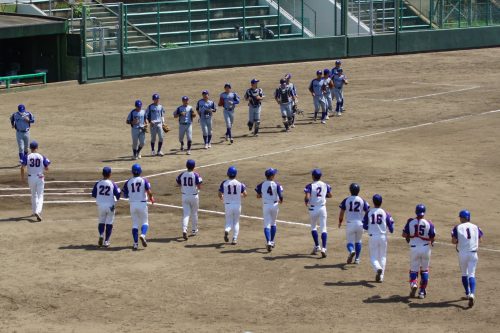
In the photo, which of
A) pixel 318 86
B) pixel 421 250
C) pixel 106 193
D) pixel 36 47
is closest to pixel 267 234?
pixel 106 193

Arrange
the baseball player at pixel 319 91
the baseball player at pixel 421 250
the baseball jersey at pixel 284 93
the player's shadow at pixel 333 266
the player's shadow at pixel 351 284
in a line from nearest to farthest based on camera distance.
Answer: the baseball player at pixel 421 250 → the player's shadow at pixel 351 284 → the player's shadow at pixel 333 266 → the baseball jersey at pixel 284 93 → the baseball player at pixel 319 91

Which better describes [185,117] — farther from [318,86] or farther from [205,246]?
[205,246]

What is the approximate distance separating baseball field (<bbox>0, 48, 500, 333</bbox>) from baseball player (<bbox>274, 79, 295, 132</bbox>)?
1.93 feet

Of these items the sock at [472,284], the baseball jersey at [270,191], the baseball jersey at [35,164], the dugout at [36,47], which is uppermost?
the dugout at [36,47]

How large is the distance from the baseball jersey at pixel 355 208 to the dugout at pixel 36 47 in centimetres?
2652

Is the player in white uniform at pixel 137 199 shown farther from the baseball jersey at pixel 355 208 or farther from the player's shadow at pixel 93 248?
the baseball jersey at pixel 355 208

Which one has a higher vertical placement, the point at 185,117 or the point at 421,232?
the point at 185,117

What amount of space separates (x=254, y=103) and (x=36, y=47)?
16052mm

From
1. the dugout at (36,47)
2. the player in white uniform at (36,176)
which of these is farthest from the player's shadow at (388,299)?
the dugout at (36,47)

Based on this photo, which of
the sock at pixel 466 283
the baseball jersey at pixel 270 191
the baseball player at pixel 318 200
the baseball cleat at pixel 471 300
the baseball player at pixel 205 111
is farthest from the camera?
the baseball player at pixel 205 111

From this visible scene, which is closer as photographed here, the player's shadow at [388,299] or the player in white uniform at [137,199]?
the player's shadow at [388,299]

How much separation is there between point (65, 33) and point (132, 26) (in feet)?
12.0

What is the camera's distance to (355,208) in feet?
71.9

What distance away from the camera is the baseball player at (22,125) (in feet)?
103
